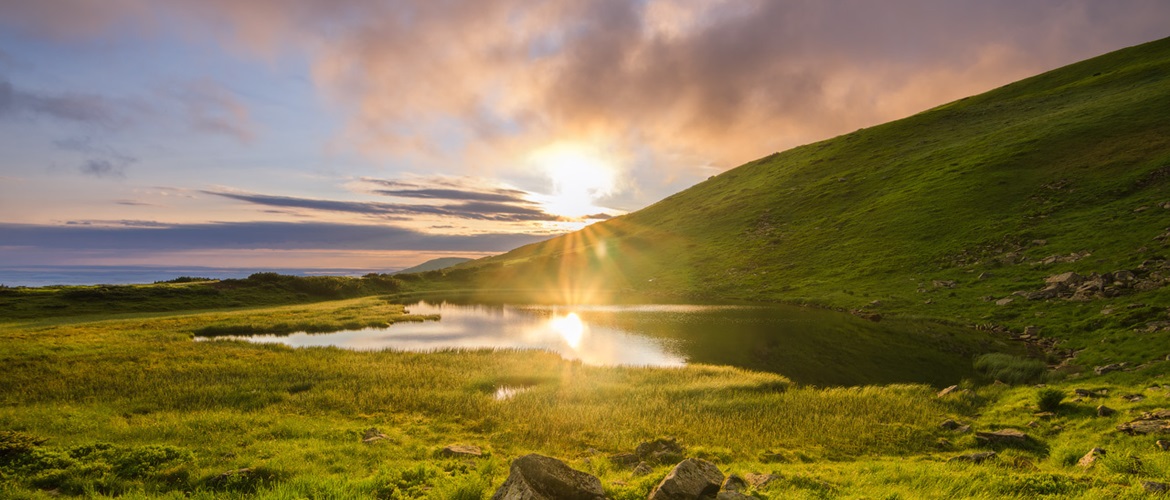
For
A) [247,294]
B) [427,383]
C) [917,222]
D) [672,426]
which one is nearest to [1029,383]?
[672,426]

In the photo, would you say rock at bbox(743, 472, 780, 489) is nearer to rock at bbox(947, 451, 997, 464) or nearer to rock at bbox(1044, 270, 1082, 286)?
rock at bbox(947, 451, 997, 464)

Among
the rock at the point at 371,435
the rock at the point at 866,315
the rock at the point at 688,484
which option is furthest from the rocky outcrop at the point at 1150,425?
the rock at the point at 866,315

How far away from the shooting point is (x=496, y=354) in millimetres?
38688

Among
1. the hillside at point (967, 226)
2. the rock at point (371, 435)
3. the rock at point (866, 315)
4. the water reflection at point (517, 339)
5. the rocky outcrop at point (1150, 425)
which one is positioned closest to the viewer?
the rocky outcrop at point (1150, 425)

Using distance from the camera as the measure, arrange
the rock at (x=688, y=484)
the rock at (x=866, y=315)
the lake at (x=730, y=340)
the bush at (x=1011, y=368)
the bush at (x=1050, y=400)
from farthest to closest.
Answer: the rock at (x=866, y=315), the lake at (x=730, y=340), the bush at (x=1011, y=368), the bush at (x=1050, y=400), the rock at (x=688, y=484)

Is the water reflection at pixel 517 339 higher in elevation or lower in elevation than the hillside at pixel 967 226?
lower

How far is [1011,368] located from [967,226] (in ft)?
220

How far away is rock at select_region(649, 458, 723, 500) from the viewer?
11.0 m

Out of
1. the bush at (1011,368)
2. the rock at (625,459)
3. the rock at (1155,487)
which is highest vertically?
the rock at (1155,487)

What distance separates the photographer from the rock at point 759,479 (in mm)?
13109

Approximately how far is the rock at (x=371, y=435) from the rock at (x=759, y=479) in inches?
529

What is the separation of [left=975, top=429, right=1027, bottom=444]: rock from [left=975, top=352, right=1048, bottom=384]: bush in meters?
14.7

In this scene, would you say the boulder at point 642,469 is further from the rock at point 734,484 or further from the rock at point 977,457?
the rock at point 977,457

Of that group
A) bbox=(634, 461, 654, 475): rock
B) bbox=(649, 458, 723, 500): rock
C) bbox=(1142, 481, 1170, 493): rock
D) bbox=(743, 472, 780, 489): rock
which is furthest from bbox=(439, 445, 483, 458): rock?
bbox=(1142, 481, 1170, 493): rock
